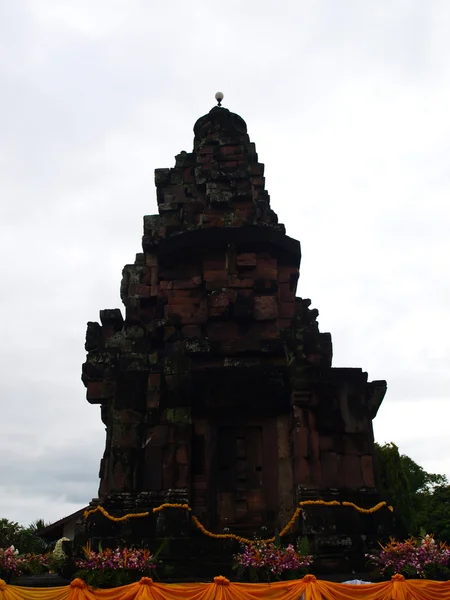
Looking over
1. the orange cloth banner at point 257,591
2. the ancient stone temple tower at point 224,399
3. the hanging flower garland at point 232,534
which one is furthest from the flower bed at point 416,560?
the hanging flower garland at point 232,534

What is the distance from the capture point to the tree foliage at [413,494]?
2708 cm

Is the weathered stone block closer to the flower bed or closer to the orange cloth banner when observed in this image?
the flower bed

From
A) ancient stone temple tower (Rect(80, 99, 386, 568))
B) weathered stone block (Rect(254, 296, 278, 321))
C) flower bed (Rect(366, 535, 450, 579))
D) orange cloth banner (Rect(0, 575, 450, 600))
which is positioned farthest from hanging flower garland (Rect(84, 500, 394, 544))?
weathered stone block (Rect(254, 296, 278, 321))

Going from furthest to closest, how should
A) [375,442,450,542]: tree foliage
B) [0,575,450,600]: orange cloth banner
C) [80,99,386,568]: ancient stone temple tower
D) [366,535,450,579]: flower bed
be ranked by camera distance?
[375,442,450,542]: tree foliage → [80,99,386,568]: ancient stone temple tower → [366,535,450,579]: flower bed → [0,575,450,600]: orange cloth banner

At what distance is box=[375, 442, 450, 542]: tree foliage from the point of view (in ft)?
88.8

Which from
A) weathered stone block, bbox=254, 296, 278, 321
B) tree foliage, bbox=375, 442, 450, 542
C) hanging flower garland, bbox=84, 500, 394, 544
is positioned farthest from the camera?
tree foliage, bbox=375, 442, 450, 542

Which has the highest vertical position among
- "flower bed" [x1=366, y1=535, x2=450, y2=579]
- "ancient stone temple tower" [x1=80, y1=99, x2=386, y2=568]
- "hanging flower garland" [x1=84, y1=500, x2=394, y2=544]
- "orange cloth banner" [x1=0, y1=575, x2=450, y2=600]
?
"ancient stone temple tower" [x1=80, y1=99, x2=386, y2=568]

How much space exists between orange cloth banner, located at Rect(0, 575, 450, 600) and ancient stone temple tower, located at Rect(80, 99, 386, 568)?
3060mm

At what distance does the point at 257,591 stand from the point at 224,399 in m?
5.46

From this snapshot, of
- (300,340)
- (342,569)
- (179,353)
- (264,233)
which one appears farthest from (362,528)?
(264,233)

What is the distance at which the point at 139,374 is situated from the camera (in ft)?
43.8

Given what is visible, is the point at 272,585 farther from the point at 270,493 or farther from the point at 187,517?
the point at 270,493

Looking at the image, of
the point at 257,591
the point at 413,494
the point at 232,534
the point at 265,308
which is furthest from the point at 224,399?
the point at 413,494

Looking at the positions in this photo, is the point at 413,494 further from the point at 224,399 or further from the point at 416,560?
the point at 416,560
